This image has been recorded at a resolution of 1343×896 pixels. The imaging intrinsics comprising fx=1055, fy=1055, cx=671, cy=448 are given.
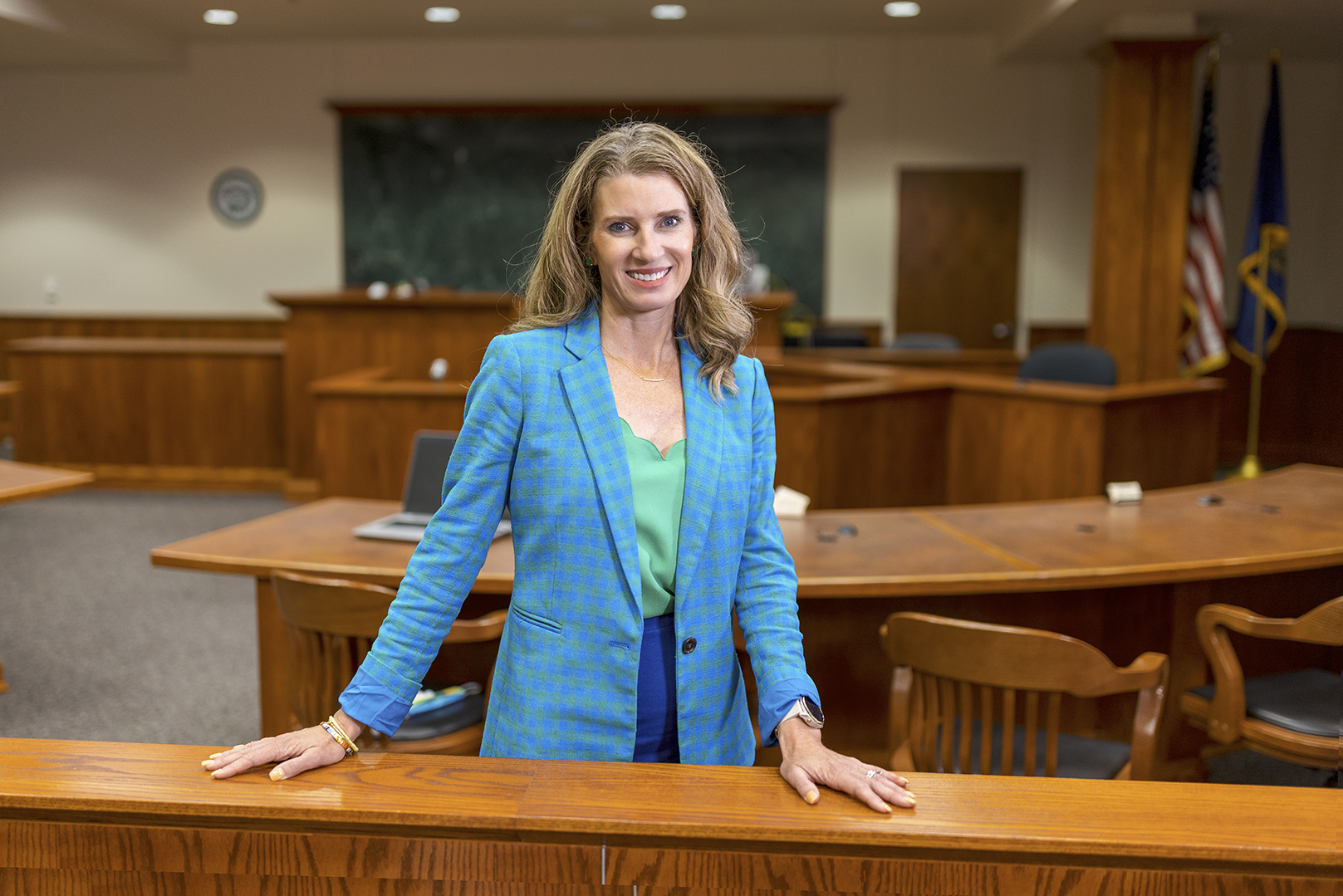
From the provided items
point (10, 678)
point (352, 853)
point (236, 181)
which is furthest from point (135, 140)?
point (352, 853)

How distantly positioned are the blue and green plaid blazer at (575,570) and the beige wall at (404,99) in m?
7.50

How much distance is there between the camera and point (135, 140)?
8.83 meters

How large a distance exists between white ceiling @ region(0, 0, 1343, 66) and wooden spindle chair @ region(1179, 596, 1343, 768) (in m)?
5.03

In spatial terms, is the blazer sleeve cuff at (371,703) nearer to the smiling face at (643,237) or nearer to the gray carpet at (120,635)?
the smiling face at (643,237)

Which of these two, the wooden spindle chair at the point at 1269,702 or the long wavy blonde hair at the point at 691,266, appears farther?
the wooden spindle chair at the point at 1269,702

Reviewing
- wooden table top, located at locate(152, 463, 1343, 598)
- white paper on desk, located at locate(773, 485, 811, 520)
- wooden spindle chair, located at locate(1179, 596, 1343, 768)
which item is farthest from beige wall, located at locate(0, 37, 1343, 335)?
wooden spindle chair, located at locate(1179, 596, 1343, 768)

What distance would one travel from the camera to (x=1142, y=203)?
6.64m

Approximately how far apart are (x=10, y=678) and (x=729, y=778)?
11.7 ft

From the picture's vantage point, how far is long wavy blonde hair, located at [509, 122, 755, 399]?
1.27 metres

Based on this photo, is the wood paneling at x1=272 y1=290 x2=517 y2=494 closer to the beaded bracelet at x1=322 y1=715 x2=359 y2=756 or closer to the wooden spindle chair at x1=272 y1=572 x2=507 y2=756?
the wooden spindle chair at x1=272 y1=572 x2=507 y2=756

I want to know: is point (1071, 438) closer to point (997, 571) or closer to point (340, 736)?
point (997, 571)

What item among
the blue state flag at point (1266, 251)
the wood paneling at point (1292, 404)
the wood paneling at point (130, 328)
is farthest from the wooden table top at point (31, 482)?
the wood paneling at point (1292, 404)

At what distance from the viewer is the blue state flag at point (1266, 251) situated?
695cm

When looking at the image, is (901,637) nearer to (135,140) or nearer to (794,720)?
(794,720)
